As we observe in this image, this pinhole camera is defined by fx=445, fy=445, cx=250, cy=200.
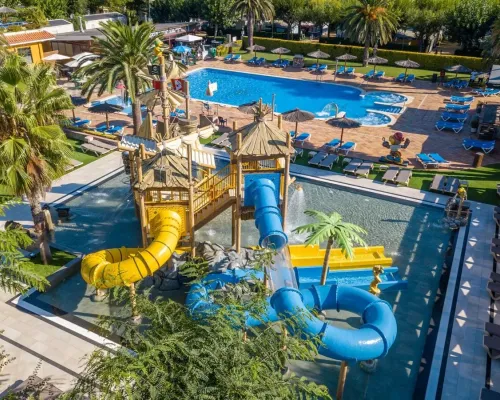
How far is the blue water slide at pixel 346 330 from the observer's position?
36.2 feet

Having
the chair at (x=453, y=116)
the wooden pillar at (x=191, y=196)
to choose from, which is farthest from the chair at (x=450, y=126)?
the wooden pillar at (x=191, y=196)

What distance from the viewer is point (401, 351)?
13.5m

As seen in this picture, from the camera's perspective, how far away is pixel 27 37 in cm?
4047

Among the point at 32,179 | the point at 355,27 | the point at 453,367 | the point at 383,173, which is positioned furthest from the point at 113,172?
the point at 355,27

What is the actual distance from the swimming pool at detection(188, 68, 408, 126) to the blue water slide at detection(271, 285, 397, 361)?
23047mm

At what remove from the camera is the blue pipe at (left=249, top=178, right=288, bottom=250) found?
1422 centimetres

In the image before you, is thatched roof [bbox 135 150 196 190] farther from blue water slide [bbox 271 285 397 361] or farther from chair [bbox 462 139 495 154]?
chair [bbox 462 139 495 154]

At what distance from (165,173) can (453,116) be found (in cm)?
2566

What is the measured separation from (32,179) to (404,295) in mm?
13305

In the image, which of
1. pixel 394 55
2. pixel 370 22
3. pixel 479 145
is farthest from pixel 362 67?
pixel 479 145

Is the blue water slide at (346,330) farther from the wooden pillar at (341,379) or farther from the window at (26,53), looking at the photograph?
the window at (26,53)

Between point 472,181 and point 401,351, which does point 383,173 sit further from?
point 401,351

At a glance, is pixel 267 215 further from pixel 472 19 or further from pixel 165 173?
pixel 472 19

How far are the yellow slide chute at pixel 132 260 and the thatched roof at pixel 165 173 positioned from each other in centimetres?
115
